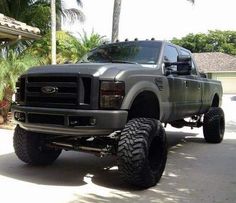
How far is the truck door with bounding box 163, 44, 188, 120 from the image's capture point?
7.07 metres

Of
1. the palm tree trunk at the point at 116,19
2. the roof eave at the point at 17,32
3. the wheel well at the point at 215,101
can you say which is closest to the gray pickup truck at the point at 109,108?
the wheel well at the point at 215,101

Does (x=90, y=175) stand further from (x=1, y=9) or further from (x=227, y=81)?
(x=227, y=81)

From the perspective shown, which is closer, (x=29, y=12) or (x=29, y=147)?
(x=29, y=147)

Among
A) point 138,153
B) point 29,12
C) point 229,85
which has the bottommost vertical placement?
point 229,85

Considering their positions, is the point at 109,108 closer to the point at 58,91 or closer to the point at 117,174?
the point at 58,91

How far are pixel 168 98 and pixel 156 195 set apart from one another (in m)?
1.91

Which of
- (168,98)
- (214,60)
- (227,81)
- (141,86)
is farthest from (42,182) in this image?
(214,60)

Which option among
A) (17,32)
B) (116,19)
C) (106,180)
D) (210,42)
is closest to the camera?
(106,180)

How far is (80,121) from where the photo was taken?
18.0ft

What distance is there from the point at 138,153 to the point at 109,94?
0.84 m

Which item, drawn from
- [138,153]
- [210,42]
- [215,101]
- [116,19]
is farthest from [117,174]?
[210,42]

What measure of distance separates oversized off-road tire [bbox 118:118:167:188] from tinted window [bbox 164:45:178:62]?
171 centimetres

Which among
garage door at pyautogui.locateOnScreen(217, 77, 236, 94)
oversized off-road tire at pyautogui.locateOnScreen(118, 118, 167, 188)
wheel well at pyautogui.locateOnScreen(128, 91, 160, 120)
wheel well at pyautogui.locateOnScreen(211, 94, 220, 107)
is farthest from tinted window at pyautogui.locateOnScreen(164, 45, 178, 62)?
garage door at pyautogui.locateOnScreen(217, 77, 236, 94)

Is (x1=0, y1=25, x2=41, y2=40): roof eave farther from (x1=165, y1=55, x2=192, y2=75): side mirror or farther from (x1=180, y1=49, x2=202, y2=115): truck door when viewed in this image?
(x1=165, y1=55, x2=192, y2=75): side mirror
